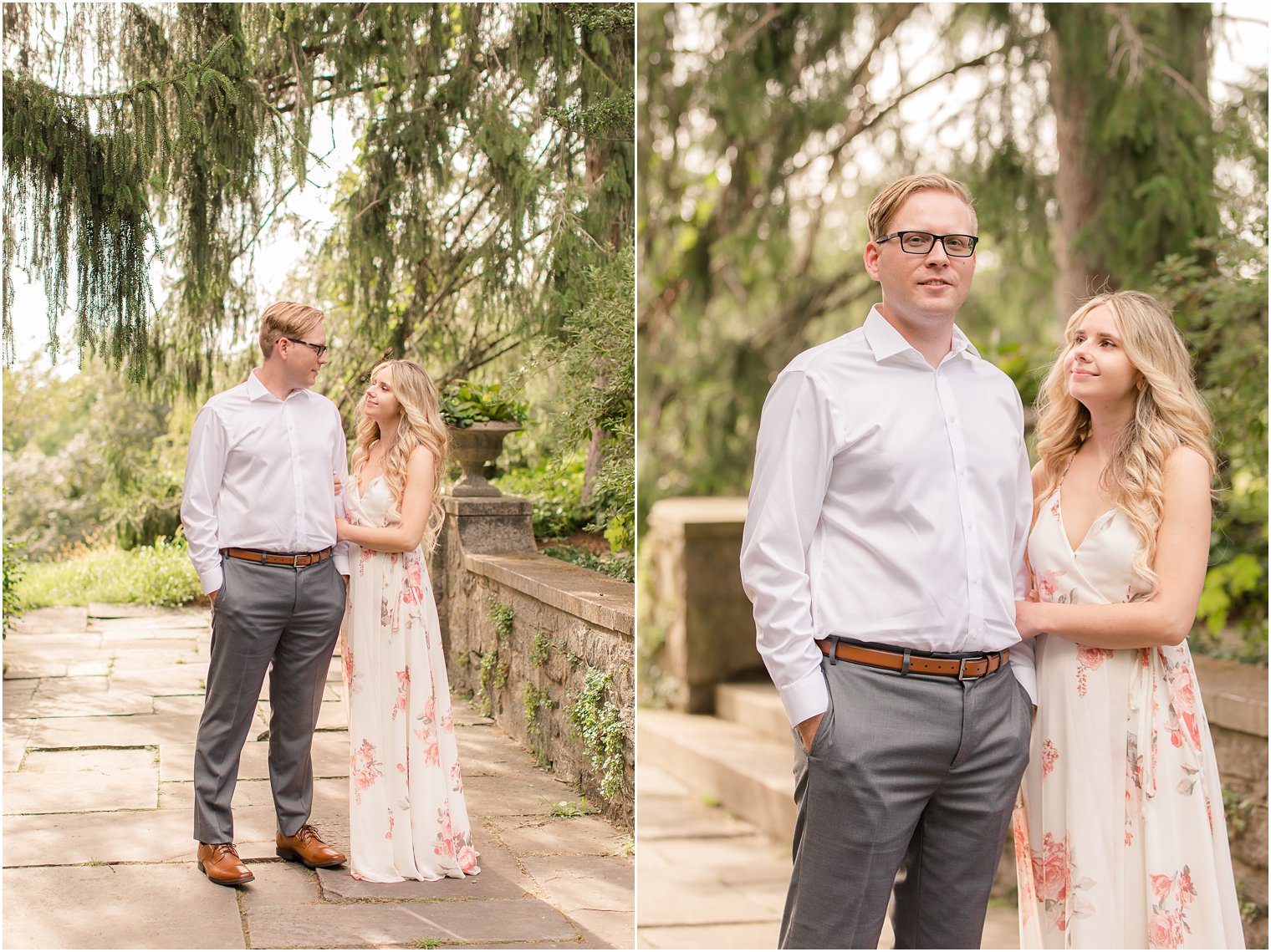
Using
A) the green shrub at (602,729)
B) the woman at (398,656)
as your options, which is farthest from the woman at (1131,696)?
the woman at (398,656)

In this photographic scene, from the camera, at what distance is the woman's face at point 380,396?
9.20 feet

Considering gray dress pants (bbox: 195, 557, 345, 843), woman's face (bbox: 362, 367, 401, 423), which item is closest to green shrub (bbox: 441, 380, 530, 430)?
woman's face (bbox: 362, 367, 401, 423)

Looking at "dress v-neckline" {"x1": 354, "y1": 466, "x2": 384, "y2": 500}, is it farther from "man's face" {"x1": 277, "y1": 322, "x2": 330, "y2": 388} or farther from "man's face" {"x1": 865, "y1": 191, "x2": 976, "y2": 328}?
"man's face" {"x1": 865, "y1": 191, "x2": 976, "y2": 328}

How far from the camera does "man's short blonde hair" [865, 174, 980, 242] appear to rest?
2.15 m

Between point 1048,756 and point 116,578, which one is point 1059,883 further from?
point 116,578

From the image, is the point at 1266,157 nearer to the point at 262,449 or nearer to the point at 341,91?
the point at 341,91

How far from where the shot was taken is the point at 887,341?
2180 mm

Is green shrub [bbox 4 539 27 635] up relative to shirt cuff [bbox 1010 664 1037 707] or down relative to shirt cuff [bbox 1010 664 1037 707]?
up

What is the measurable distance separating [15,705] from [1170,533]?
2461 mm

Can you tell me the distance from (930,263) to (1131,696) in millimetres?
909

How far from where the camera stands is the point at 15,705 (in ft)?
8.91

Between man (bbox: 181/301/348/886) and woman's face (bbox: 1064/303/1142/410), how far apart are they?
1.60 meters

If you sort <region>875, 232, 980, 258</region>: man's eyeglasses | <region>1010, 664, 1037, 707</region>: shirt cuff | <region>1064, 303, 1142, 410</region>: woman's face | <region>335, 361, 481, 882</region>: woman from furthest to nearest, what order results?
<region>335, 361, 481, 882</region>: woman < <region>1064, 303, 1142, 410</region>: woman's face < <region>1010, 664, 1037, 707</region>: shirt cuff < <region>875, 232, 980, 258</region>: man's eyeglasses

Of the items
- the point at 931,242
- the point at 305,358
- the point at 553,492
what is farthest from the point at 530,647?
the point at 931,242
